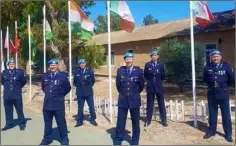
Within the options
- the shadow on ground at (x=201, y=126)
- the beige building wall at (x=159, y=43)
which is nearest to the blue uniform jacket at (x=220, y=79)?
the shadow on ground at (x=201, y=126)

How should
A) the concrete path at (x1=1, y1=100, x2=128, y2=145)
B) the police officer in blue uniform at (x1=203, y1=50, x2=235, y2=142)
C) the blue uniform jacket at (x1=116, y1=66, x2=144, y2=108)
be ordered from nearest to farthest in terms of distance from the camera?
the blue uniform jacket at (x1=116, y1=66, x2=144, y2=108)
the police officer in blue uniform at (x1=203, y1=50, x2=235, y2=142)
the concrete path at (x1=1, y1=100, x2=128, y2=145)

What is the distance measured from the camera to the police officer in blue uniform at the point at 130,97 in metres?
7.40

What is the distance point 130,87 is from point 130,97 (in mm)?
207

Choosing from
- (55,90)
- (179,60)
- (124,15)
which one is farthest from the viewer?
(179,60)

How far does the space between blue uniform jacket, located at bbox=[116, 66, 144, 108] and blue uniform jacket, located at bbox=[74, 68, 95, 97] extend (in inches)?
91.3

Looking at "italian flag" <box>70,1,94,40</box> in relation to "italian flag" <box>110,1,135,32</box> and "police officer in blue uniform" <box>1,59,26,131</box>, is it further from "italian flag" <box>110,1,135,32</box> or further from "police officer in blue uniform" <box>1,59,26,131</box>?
"police officer in blue uniform" <box>1,59,26,131</box>

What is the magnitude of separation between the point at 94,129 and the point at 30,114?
3631 mm

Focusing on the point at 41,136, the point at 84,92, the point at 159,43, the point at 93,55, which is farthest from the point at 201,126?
the point at 159,43

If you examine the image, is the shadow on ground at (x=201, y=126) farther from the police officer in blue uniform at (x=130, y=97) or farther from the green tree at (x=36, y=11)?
the green tree at (x=36, y=11)

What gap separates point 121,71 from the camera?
24.8 ft

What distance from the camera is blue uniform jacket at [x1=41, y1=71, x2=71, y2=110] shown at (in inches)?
299

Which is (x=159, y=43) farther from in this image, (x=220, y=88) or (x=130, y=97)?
(x=130, y=97)

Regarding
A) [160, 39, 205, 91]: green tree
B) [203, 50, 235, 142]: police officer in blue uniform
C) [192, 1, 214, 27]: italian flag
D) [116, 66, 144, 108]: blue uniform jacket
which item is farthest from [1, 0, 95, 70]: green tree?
[203, 50, 235, 142]: police officer in blue uniform

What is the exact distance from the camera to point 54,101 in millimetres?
7609
